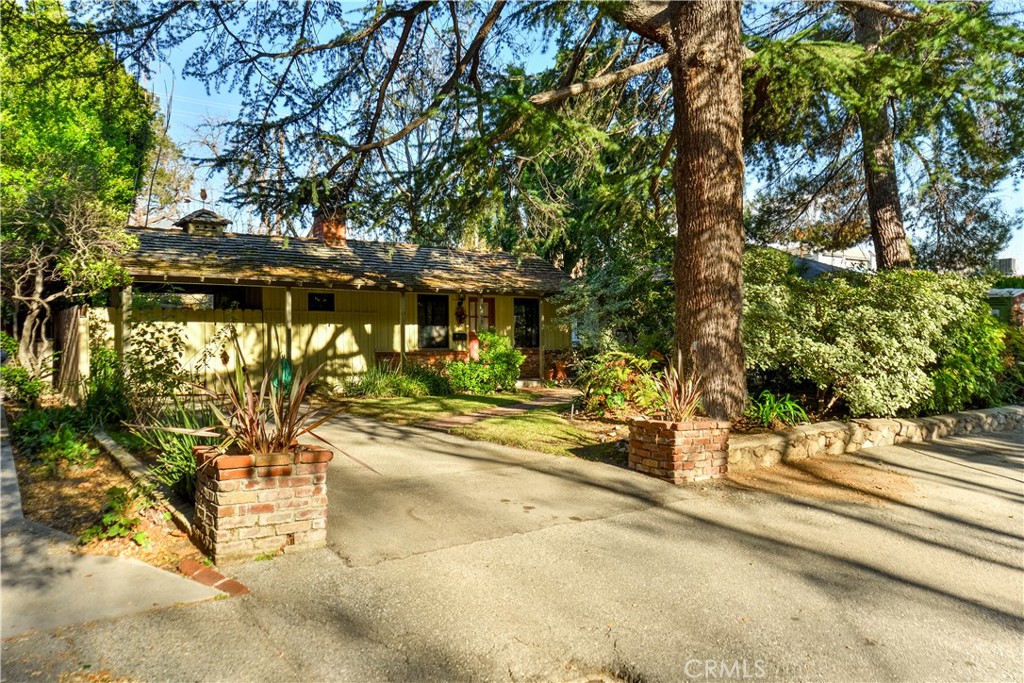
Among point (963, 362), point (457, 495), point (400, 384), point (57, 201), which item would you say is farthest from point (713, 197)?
point (57, 201)

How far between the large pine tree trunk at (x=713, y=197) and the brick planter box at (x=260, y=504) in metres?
5.08

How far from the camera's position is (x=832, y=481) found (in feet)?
22.4

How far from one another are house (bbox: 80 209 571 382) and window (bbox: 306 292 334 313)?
26 millimetres

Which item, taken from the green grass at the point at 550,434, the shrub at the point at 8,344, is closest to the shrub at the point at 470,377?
the green grass at the point at 550,434

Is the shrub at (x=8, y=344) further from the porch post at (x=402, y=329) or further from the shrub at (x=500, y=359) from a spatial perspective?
the shrub at (x=500, y=359)

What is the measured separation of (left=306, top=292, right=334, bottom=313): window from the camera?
16047mm

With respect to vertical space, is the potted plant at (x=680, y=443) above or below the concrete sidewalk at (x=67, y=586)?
above

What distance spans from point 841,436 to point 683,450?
3126 millimetres

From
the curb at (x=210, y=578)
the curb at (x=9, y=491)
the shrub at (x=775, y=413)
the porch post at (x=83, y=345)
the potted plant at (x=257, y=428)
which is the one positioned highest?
the porch post at (x=83, y=345)

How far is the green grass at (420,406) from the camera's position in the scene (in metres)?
11.3

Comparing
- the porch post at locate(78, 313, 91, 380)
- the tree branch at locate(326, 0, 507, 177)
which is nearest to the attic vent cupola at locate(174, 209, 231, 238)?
the porch post at locate(78, 313, 91, 380)

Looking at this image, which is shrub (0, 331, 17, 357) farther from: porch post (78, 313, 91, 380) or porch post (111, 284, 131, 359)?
porch post (111, 284, 131, 359)

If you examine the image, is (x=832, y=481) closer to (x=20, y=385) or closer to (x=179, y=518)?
(x=179, y=518)

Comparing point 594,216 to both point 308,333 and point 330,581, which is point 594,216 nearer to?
point 308,333
